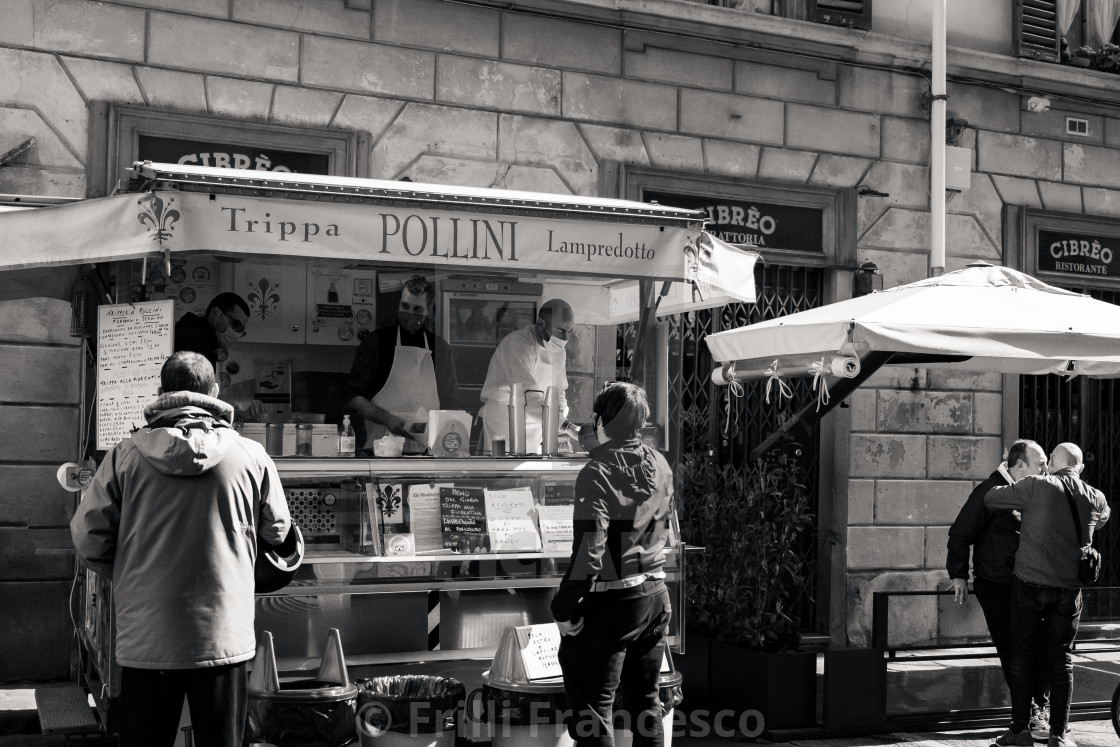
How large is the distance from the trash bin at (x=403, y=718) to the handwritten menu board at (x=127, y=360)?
1.72m

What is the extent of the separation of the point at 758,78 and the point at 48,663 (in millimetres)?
7029

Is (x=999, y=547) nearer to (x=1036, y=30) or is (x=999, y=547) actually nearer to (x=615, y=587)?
(x=615, y=587)

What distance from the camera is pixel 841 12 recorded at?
1083 centimetres

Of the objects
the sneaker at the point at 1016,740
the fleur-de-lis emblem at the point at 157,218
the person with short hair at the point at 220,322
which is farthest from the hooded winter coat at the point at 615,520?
the sneaker at the point at 1016,740

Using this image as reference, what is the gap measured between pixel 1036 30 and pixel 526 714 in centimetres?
899

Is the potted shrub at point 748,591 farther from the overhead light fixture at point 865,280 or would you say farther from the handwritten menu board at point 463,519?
the overhead light fixture at point 865,280

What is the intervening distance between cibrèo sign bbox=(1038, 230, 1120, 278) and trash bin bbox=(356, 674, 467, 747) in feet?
26.1

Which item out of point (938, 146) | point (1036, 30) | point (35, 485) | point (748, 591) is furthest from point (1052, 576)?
point (1036, 30)

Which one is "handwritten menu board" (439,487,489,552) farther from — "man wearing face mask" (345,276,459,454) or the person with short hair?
the person with short hair

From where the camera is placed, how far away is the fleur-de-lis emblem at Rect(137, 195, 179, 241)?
18.1ft

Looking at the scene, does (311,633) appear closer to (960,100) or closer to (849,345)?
(849,345)

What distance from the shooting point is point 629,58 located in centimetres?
989

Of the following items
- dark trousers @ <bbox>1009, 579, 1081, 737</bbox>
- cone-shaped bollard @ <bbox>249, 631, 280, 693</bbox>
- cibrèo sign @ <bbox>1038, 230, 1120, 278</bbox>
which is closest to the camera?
cone-shaped bollard @ <bbox>249, 631, 280, 693</bbox>

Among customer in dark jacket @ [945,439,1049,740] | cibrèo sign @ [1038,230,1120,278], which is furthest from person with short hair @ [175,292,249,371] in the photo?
cibrèo sign @ [1038,230,1120,278]
